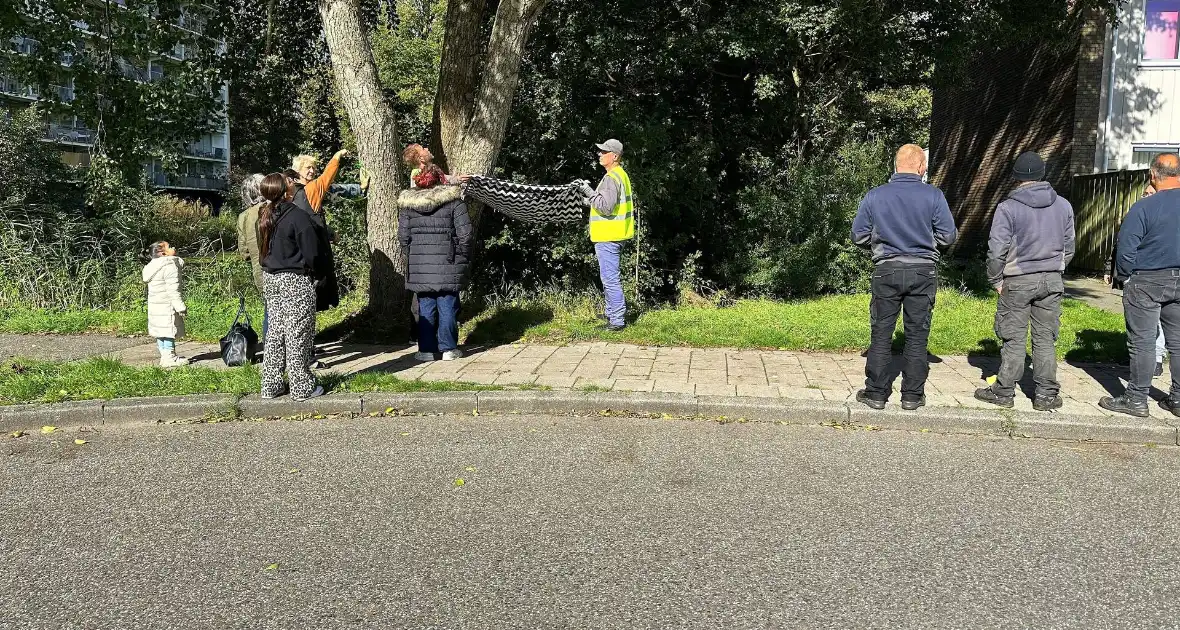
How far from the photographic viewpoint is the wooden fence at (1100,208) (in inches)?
573

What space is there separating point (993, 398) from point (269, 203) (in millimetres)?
5442

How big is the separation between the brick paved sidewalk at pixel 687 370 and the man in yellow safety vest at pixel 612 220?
53 centimetres

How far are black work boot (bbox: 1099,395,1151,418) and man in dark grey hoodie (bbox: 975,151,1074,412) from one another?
326mm

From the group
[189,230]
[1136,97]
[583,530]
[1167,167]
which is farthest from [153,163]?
[1136,97]

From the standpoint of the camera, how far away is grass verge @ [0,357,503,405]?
634 centimetres

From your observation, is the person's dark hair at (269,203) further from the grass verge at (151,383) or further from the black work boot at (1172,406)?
the black work boot at (1172,406)

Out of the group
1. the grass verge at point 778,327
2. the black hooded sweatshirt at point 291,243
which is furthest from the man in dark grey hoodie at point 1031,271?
the black hooded sweatshirt at point 291,243

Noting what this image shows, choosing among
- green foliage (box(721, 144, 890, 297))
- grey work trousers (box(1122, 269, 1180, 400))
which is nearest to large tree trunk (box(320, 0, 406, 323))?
green foliage (box(721, 144, 890, 297))

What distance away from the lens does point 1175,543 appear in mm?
3781

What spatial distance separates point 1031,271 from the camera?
5848mm

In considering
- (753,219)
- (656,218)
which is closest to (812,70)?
(753,219)

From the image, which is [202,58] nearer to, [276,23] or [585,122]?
[276,23]

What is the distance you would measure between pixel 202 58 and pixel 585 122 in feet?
19.4

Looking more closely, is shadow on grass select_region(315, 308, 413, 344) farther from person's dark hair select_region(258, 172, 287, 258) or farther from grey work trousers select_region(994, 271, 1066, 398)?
grey work trousers select_region(994, 271, 1066, 398)
